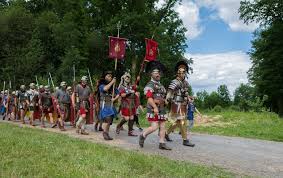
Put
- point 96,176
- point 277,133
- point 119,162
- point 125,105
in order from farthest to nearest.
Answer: point 277,133 < point 125,105 < point 119,162 < point 96,176

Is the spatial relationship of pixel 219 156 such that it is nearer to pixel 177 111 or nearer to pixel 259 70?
pixel 177 111

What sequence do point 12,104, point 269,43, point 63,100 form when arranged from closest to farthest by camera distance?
point 63,100
point 12,104
point 269,43

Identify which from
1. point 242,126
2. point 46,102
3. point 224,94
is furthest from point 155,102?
point 224,94

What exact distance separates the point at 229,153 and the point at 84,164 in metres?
4.50

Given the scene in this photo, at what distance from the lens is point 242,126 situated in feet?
71.7

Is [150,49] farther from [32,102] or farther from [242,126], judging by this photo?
[242,126]

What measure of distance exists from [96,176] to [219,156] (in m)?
4.41

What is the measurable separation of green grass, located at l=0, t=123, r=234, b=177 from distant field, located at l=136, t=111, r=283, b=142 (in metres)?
8.93

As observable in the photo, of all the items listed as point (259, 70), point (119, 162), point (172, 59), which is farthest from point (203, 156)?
point (259, 70)

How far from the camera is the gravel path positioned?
31.6ft

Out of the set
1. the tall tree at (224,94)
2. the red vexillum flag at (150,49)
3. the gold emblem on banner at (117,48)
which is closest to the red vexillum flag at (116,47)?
the gold emblem on banner at (117,48)

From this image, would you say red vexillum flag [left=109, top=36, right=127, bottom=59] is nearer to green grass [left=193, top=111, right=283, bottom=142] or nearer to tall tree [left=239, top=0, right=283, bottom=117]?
green grass [left=193, top=111, right=283, bottom=142]

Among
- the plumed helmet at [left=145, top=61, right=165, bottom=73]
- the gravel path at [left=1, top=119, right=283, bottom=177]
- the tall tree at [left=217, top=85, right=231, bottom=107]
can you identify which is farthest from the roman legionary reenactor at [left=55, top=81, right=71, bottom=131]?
the tall tree at [left=217, top=85, right=231, bottom=107]

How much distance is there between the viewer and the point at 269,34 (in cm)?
4803
